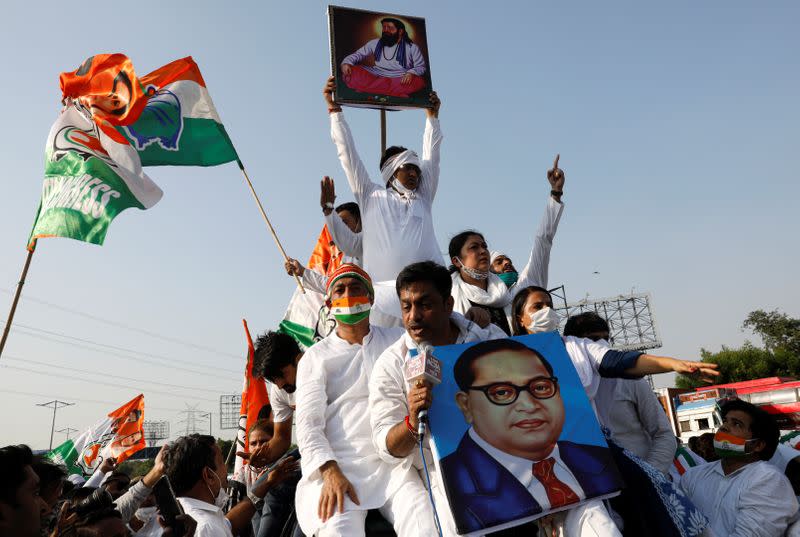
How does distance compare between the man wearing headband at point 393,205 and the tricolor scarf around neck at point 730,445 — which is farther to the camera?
the man wearing headband at point 393,205

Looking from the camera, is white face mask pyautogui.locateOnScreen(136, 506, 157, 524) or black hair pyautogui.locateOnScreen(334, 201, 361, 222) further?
black hair pyautogui.locateOnScreen(334, 201, 361, 222)

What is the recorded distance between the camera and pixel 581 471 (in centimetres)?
310

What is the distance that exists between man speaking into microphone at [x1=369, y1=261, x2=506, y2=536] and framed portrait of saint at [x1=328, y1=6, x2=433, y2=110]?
3.93m

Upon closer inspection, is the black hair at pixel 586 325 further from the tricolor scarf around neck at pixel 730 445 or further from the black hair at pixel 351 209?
the black hair at pixel 351 209

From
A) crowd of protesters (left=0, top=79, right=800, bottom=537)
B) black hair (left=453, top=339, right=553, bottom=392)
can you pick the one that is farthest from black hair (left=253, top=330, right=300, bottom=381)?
black hair (left=453, top=339, right=553, bottom=392)

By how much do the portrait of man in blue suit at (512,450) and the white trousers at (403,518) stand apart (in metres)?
0.35

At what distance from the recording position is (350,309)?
14.0 feet

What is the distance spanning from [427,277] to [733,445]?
8.14 feet

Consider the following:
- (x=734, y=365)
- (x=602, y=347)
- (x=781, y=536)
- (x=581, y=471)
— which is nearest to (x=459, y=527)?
(x=581, y=471)

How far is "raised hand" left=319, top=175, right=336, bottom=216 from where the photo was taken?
614 cm

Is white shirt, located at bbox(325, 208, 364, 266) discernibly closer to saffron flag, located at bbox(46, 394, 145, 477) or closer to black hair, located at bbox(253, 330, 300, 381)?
black hair, located at bbox(253, 330, 300, 381)

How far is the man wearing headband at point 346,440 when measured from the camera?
133 inches

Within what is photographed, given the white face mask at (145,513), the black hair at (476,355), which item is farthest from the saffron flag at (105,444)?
the black hair at (476,355)

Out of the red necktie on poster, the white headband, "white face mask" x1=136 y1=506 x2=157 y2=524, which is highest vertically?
the white headband
